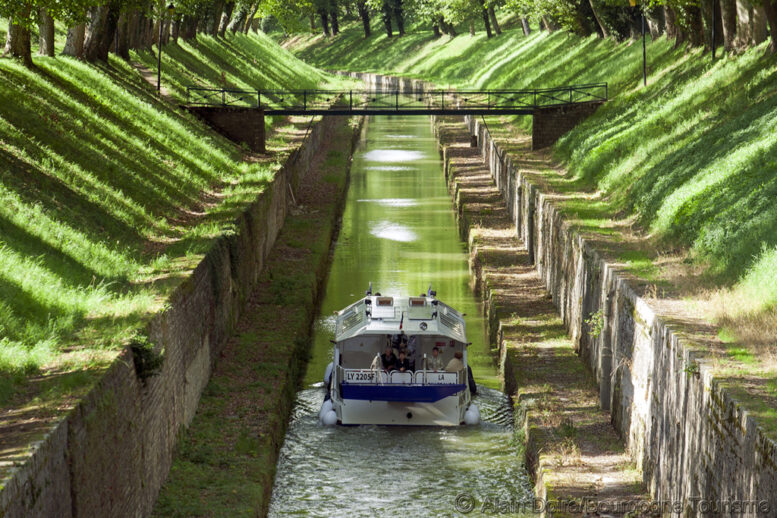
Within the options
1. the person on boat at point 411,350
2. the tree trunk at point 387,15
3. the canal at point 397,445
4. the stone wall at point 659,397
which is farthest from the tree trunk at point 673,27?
the tree trunk at point 387,15

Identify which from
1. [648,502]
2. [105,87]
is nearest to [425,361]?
[648,502]

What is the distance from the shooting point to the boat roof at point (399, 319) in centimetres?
2161

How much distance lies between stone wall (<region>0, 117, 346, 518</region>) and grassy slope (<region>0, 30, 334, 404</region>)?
1.47 feet

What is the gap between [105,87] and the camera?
121ft

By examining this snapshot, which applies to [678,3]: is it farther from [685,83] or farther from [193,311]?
[193,311]

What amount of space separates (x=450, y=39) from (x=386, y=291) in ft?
258

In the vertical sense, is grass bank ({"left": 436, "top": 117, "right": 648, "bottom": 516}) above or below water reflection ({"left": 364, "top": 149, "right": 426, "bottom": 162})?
below

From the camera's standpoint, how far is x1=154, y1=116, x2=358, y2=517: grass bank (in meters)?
16.4

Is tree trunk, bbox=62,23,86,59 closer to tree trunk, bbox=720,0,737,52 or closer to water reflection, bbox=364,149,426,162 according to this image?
→ tree trunk, bbox=720,0,737,52

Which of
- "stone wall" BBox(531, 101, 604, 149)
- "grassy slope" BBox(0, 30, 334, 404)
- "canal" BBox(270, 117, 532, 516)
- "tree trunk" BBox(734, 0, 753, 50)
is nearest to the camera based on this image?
"grassy slope" BBox(0, 30, 334, 404)

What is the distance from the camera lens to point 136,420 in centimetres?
1514

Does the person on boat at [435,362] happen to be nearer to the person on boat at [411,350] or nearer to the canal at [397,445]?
the person on boat at [411,350]

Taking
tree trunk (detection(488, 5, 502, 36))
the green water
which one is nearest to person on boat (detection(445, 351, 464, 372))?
the green water

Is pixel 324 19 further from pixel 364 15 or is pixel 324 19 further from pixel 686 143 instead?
pixel 686 143
